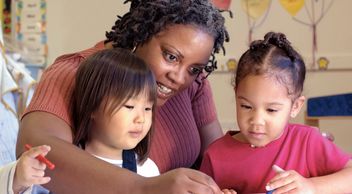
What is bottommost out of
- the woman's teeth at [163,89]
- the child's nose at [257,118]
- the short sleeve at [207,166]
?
the short sleeve at [207,166]

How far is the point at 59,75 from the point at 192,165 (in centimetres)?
46

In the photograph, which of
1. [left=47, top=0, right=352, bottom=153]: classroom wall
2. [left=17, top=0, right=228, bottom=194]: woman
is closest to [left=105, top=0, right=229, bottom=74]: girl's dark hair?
[left=17, top=0, right=228, bottom=194]: woman

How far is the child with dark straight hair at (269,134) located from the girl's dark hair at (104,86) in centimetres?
20

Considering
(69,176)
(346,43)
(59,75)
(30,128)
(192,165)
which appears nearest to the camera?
(69,176)

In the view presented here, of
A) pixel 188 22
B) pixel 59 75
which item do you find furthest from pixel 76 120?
pixel 188 22

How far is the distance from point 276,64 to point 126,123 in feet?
1.05

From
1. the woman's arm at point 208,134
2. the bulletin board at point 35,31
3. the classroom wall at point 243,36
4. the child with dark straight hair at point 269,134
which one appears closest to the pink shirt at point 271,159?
the child with dark straight hair at point 269,134

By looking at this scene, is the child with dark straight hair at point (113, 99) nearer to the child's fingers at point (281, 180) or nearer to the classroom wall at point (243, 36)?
the child's fingers at point (281, 180)

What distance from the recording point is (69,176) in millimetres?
711

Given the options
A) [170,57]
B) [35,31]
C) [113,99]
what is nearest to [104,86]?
[113,99]

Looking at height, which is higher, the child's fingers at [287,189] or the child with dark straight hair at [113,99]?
the child with dark straight hair at [113,99]

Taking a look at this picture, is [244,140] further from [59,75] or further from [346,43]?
[346,43]

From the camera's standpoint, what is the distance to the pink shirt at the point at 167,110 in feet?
2.91

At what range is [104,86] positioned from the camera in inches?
35.8
